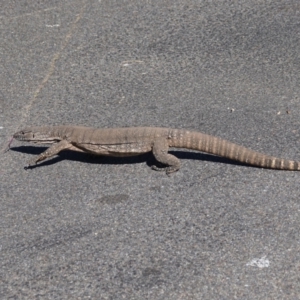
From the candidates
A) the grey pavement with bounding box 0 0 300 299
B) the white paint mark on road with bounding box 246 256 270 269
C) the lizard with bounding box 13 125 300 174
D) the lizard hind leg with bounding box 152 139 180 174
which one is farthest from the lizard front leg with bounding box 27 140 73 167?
the white paint mark on road with bounding box 246 256 270 269

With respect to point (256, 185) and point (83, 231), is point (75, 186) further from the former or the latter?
point (256, 185)

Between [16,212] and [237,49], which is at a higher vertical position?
[237,49]

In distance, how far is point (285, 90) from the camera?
8547mm

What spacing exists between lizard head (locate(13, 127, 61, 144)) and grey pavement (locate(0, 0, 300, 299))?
18cm

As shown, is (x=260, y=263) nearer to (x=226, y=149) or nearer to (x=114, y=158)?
(x=226, y=149)

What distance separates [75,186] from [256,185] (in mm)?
1672

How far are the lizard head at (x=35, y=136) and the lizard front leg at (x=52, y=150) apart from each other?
4.9 inches

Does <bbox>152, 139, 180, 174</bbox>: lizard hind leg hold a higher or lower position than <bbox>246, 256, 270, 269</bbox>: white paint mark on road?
higher

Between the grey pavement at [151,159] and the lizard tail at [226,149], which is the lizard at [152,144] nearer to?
the lizard tail at [226,149]


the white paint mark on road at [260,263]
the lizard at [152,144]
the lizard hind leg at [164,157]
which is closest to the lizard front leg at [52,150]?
the lizard at [152,144]

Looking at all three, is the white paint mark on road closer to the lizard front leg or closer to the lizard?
the lizard

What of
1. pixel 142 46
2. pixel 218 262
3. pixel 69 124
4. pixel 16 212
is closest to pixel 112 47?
pixel 142 46

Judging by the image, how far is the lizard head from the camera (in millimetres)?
7641

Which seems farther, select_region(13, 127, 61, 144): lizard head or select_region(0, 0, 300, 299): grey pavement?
select_region(13, 127, 61, 144): lizard head
